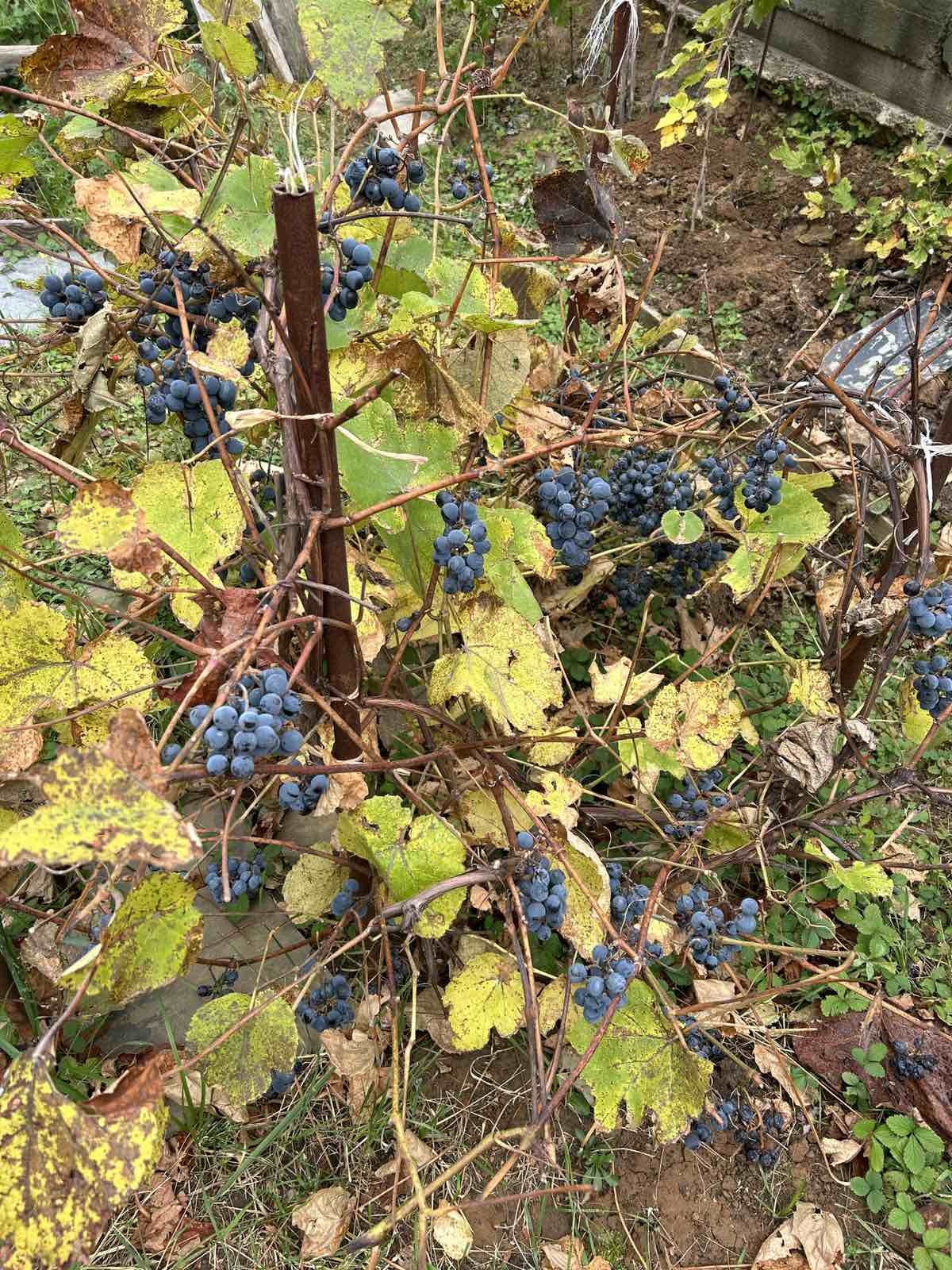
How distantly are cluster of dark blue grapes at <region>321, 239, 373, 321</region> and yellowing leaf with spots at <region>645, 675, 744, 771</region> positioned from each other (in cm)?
84

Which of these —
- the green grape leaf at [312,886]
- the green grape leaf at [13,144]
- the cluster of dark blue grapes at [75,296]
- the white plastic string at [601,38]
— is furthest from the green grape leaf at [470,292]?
the white plastic string at [601,38]

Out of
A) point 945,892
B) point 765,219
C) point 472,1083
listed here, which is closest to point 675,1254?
point 472,1083

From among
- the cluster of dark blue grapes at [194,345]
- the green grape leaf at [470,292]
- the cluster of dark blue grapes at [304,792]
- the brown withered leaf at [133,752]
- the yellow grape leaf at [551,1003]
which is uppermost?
the green grape leaf at [470,292]

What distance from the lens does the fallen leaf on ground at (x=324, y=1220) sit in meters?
1.41

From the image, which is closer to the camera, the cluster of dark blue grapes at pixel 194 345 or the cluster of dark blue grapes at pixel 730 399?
the cluster of dark blue grapes at pixel 194 345

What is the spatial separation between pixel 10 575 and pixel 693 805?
1280 millimetres

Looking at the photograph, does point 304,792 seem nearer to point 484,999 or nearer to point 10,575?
point 484,999

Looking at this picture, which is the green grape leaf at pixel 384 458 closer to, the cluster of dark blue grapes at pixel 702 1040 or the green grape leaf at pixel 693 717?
the green grape leaf at pixel 693 717

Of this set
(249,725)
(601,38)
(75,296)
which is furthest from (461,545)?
(601,38)

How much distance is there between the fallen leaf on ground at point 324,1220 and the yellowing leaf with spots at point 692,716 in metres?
0.92

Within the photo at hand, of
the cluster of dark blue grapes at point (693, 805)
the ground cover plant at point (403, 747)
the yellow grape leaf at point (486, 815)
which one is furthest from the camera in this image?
the cluster of dark blue grapes at point (693, 805)

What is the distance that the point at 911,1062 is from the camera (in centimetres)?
166

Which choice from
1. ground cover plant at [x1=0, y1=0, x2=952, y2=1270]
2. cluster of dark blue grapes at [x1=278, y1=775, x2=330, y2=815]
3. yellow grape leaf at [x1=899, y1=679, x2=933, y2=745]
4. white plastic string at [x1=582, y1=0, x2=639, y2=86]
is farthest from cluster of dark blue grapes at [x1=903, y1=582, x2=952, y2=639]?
white plastic string at [x1=582, y1=0, x2=639, y2=86]

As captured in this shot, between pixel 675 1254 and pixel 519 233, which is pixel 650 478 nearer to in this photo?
pixel 519 233
